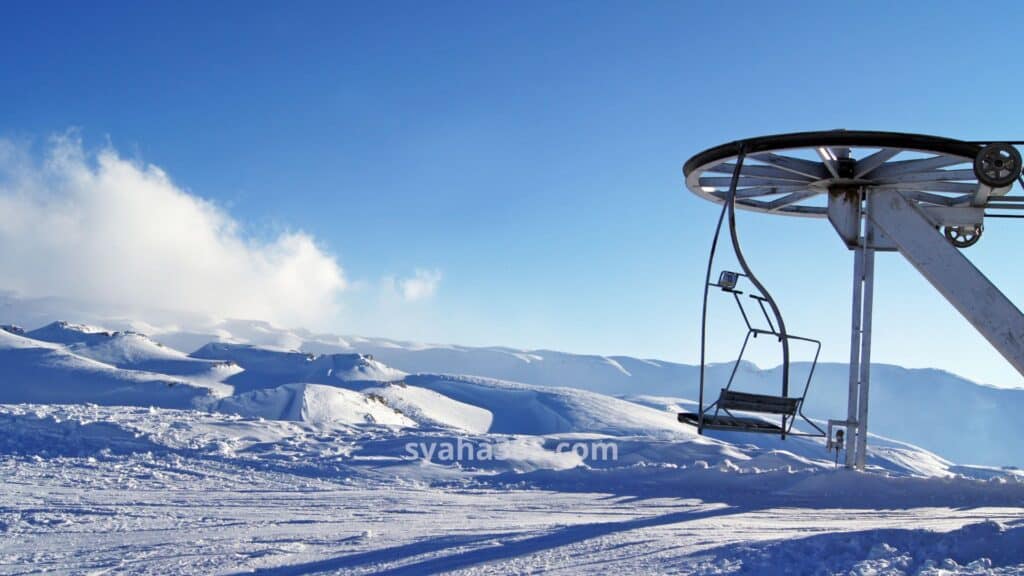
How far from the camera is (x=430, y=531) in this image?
31.0 ft

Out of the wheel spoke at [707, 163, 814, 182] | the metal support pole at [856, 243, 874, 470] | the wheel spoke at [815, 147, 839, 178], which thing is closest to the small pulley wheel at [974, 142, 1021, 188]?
the wheel spoke at [815, 147, 839, 178]

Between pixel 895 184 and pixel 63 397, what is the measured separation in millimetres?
31056

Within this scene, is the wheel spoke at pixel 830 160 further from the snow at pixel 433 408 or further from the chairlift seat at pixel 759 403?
the snow at pixel 433 408

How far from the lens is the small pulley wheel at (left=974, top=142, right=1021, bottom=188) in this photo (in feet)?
32.5

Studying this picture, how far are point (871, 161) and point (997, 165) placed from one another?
1.74m

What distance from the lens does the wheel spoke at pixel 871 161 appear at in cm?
1131

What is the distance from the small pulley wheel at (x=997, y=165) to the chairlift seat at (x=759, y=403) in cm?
358

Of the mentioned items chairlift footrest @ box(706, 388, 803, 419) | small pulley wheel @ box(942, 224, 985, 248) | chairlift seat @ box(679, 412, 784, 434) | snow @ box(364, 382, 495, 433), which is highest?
small pulley wheel @ box(942, 224, 985, 248)

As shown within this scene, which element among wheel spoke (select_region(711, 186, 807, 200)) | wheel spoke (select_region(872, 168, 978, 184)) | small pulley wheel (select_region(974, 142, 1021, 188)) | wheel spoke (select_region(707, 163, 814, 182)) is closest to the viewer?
small pulley wheel (select_region(974, 142, 1021, 188))

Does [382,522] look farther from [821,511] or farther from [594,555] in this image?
[821,511]

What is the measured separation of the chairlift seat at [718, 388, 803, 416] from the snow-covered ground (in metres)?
1.32

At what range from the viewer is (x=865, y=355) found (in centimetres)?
1357

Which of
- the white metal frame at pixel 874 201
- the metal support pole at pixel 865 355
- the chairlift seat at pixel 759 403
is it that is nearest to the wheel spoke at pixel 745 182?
the white metal frame at pixel 874 201

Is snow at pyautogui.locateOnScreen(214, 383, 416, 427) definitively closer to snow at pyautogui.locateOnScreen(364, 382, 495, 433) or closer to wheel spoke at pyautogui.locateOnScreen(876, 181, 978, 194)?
snow at pyautogui.locateOnScreen(364, 382, 495, 433)
